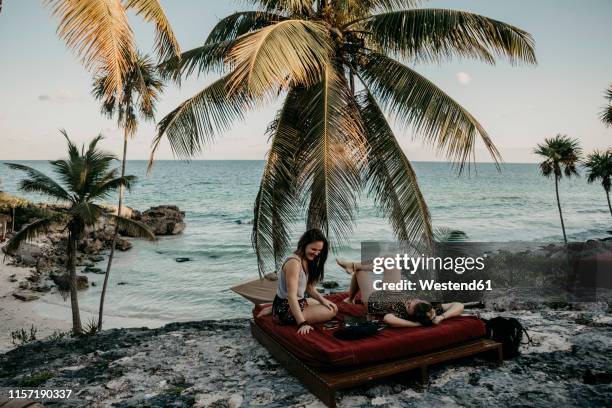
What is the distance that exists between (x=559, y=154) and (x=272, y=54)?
23.2 meters

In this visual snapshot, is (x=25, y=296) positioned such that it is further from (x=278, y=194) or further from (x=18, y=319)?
(x=278, y=194)

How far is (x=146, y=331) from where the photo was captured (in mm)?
8102

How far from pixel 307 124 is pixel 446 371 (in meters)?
4.04

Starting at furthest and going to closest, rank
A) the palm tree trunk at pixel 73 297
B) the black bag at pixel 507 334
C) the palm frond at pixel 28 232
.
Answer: the palm tree trunk at pixel 73 297
the palm frond at pixel 28 232
the black bag at pixel 507 334

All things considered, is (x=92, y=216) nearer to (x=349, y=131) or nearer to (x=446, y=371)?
(x=349, y=131)

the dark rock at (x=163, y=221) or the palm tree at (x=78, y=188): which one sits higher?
the palm tree at (x=78, y=188)

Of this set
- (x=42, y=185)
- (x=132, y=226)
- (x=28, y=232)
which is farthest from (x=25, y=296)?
(x=132, y=226)

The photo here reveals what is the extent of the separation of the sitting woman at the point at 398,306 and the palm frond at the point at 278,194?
1.22 meters

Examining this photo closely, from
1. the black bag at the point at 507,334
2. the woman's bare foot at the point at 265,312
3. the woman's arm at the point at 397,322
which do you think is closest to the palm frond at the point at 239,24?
the woman's bare foot at the point at 265,312

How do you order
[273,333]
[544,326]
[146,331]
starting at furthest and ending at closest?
1. [146,331]
2. [544,326]
3. [273,333]

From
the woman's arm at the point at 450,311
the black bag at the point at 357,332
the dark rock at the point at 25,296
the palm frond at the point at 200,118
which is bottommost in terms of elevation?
the dark rock at the point at 25,296

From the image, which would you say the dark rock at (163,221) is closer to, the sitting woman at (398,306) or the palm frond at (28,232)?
the palm frond at (28,232)

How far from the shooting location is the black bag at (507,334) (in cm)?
510

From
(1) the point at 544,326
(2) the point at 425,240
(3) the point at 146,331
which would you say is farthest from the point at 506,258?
(3) the point at 146,331
